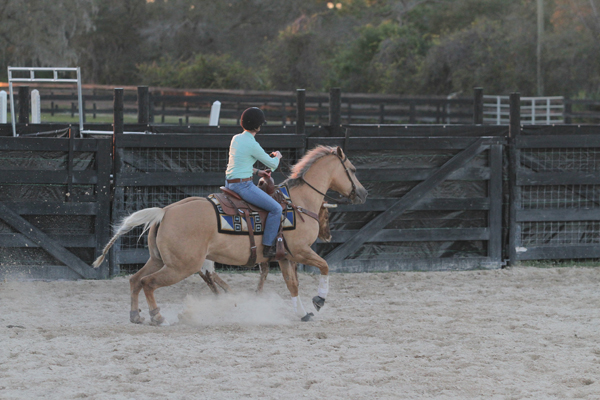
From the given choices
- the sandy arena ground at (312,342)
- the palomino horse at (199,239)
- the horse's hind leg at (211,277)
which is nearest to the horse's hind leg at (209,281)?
the horse's hind leg at (211,277)

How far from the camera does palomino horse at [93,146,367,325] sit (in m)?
6.54

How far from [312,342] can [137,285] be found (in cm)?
175

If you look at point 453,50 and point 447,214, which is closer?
point 447,214

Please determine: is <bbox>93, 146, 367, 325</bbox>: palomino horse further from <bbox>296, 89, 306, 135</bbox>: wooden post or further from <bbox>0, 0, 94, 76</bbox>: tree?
<bbox>0, 0, 94, 76</bbox>: tree

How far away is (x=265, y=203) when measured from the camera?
269 inches

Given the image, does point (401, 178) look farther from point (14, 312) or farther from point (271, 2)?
point (271, 2)

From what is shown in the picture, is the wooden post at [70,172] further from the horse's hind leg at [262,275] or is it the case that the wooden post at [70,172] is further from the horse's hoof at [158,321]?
the horse's hoof at [158,321]

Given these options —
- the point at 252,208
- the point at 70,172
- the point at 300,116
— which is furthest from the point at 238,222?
the point at 300,116

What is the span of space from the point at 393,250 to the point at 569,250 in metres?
2.47

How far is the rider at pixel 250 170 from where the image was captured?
673 cm

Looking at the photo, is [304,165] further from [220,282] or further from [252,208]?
[220,282]

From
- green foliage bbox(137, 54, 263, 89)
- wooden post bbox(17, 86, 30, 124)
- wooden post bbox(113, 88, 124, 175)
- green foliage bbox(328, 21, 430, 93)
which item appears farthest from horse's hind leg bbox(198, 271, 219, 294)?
green foliage bbox(137, 54, 263, 89)

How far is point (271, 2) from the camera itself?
60281 mm

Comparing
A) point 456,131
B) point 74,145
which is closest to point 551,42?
point 456,131
